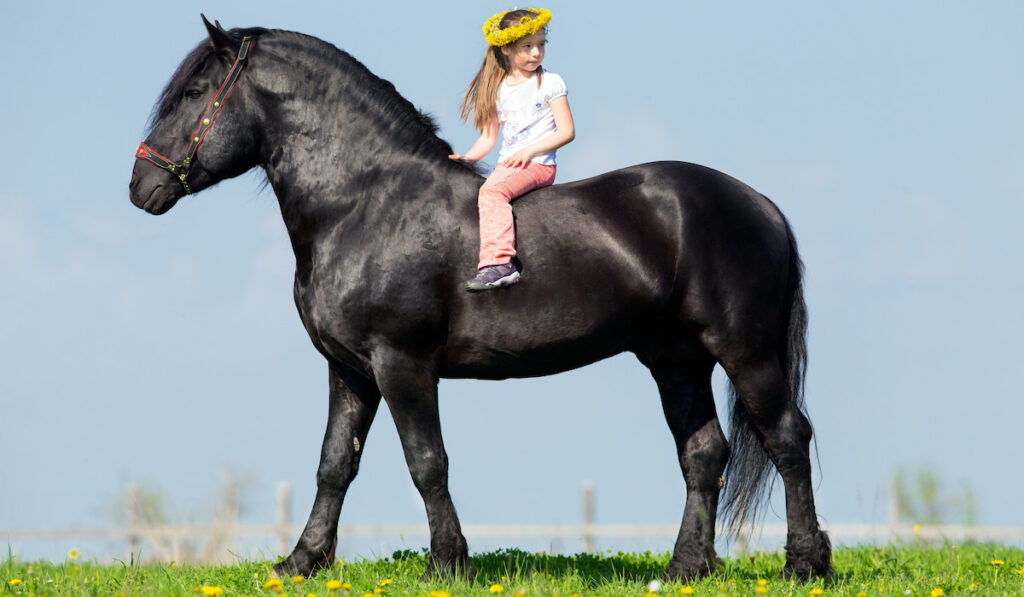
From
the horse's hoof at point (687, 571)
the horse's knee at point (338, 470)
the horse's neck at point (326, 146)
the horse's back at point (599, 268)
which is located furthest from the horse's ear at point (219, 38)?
the horse's hoof at point (687, 571)

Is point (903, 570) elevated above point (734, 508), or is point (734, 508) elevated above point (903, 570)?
point (734, 508)

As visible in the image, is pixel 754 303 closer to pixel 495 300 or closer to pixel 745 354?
pixel 745 354

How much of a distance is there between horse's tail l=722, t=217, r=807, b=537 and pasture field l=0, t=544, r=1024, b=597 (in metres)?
0.45

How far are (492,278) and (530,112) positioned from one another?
1.14 m

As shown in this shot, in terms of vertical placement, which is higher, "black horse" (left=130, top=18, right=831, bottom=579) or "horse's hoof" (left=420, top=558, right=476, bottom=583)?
"black horse" (left=130, top=18, right=831, bottom=579)

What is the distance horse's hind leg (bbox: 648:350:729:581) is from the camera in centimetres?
644

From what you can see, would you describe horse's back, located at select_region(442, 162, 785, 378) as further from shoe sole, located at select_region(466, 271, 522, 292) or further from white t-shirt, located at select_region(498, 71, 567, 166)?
white t-shirt, located at select_region(498, 71, 567, 166)

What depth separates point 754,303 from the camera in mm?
6078

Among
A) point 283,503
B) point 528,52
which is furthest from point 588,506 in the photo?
point 528,52

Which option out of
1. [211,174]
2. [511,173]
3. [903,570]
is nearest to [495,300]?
[511,173]

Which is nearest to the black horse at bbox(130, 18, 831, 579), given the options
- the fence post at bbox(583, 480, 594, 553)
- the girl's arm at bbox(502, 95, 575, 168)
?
the girl's arm at bbox(502, 95, 575, 168)

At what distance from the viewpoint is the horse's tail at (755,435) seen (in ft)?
21.2

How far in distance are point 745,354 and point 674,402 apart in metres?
0.75

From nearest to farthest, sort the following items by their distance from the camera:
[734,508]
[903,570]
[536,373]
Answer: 1. [536,373]
2. [734,508]
3. [903,570]
